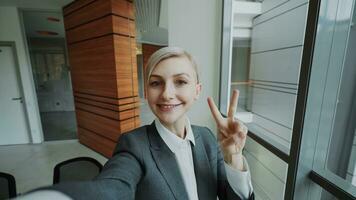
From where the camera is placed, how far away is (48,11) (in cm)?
381

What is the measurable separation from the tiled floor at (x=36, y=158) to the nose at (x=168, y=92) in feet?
9.86

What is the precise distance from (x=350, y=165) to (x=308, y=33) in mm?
1062

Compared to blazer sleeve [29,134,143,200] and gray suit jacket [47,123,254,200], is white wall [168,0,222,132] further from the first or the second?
blazer sleeve [29,134,143,200]

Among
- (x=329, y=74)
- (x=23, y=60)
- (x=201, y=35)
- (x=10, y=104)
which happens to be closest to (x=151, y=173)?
(x=329, y=74)

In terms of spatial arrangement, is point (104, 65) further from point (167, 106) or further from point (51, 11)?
point (167, 106)

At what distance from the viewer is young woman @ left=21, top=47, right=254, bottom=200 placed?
0.72 metres

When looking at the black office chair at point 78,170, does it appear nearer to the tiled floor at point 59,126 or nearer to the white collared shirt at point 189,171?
the white collared shirt at point 189,171

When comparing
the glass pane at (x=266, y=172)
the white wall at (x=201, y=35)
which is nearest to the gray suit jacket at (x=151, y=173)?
the glass pane at (x=266, y=172)

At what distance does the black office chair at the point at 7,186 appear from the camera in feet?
4.13

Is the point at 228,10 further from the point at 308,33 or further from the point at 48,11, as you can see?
the point at 48,11

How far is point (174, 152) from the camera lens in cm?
80

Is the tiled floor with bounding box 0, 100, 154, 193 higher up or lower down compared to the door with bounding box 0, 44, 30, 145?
lower down

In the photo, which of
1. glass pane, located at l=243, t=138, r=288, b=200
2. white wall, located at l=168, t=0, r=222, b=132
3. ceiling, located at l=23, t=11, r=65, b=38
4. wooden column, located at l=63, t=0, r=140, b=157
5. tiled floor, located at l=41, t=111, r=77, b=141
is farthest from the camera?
tiled floor, located at l=41, t=111, r=77, b=141

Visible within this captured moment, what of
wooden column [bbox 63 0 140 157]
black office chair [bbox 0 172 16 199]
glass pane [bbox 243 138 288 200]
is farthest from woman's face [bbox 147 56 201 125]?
wooden column [bbox 63 0 140 157]
